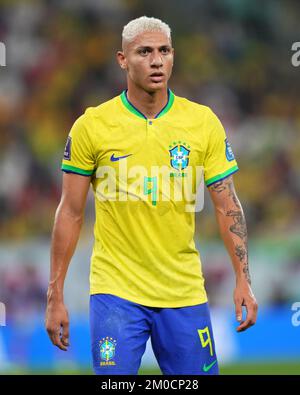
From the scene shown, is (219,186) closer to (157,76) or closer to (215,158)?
(215,158)

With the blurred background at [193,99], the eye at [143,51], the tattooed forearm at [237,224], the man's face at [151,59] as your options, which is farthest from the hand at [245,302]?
the blurred background at [193,99]

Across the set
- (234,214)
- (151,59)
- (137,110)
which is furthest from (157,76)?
(234,214)

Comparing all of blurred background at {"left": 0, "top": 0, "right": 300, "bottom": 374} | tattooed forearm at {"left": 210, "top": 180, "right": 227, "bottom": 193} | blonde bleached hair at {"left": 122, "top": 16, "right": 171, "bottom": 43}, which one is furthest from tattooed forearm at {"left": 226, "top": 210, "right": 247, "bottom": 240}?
blurred background at {"left": 0, "top": 0, "right": 300, "bottom": 374}

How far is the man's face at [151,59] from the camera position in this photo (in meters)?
5.66

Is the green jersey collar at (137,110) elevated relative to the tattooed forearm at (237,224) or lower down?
elevated

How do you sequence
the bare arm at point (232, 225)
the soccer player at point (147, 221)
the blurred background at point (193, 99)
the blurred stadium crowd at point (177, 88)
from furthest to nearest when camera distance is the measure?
the blurred stadium crowd at point (177, 88) < the blurred background at point (193, 99) < the bare arm at point (232, 225) < the soccer player at point (147, 221)

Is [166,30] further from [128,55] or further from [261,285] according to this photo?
[261,285]

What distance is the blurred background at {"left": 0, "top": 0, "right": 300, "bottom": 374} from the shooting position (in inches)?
443

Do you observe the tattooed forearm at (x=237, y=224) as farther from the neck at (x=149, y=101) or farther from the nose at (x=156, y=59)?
the nose at (x=156, y=59)

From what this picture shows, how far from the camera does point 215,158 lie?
5.82m

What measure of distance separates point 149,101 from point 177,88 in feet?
29.0

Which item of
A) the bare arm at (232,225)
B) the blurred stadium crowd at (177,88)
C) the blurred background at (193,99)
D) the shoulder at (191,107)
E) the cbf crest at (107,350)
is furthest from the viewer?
the blurred stadium crowd at (177,88)

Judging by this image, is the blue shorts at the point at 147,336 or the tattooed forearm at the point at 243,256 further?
the tattooed forearm at the point at 243,256

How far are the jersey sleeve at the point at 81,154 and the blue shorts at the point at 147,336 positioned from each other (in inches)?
28.8
